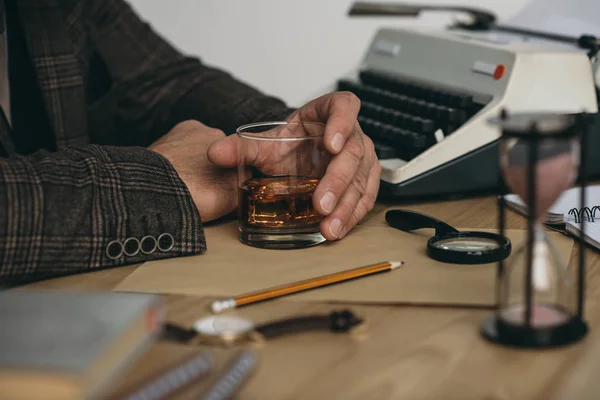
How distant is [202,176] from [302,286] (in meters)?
0.39

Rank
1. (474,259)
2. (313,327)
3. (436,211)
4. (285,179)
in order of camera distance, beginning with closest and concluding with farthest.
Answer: (313,327) < (474,259) < (285,179) < (436,211)

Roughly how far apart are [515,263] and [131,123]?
133 centimetres

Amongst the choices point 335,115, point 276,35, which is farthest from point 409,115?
point 276,35

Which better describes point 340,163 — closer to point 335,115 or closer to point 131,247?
point 335,115

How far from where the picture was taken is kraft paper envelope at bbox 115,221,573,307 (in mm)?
1082

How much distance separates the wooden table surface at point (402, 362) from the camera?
32.7 inches

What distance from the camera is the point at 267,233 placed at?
50.9 inches

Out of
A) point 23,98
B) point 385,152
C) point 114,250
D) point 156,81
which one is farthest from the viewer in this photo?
point 156,81

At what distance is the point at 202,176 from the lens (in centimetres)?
142

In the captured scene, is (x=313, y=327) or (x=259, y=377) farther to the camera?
(x=313, y=327)

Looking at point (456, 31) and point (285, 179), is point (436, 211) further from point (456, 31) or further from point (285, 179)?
point (456, 31)

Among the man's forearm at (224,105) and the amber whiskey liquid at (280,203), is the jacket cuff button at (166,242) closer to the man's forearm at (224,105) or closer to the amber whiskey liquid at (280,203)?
the amber whiskey liquid at (280,203)

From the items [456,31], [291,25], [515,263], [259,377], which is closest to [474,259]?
[515,263]

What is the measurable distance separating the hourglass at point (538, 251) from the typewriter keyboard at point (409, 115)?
71cm
